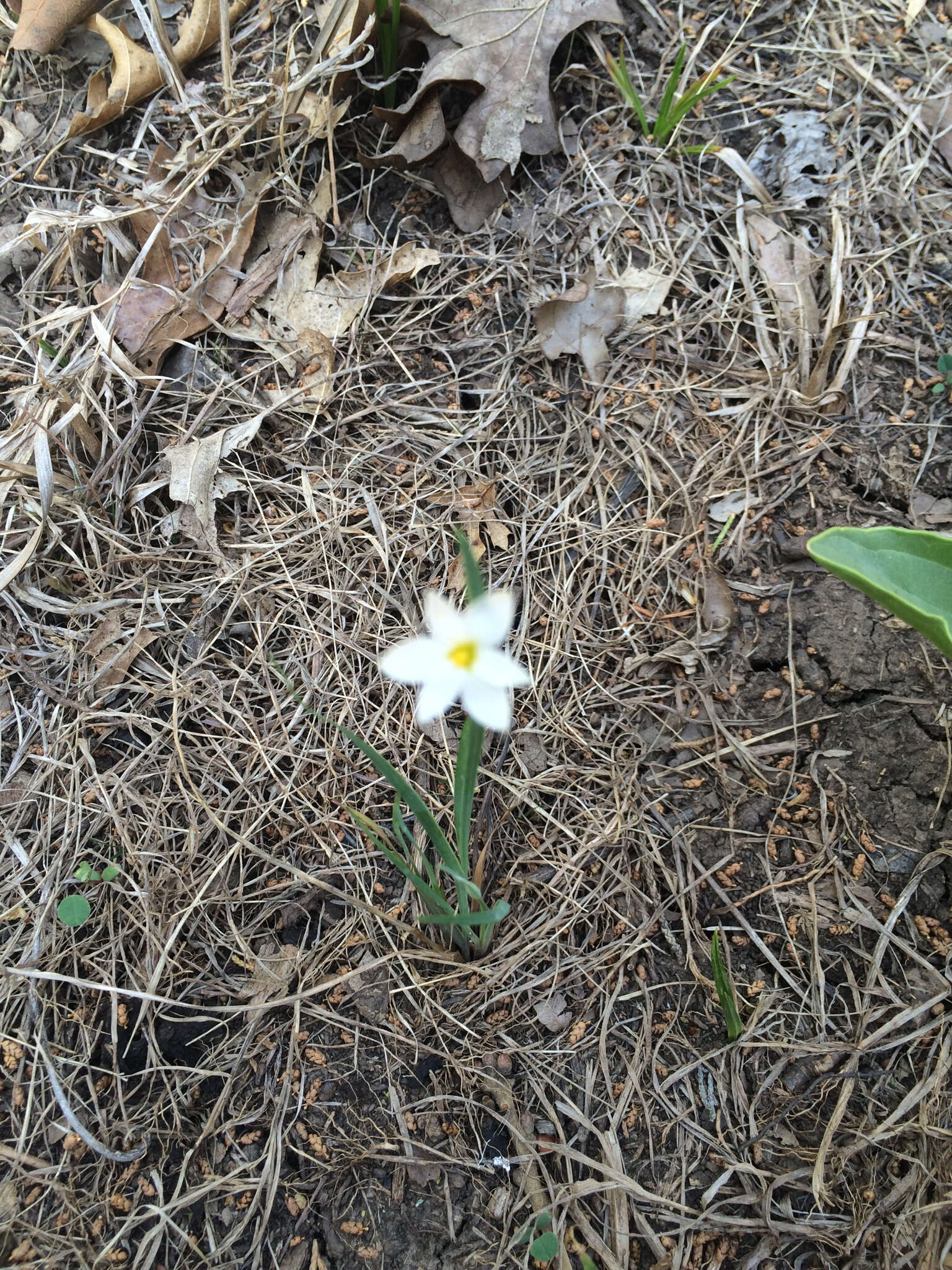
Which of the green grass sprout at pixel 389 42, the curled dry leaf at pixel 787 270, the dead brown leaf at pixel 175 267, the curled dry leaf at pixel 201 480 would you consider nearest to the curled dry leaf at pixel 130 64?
the dead brown leaf at pixel 175 267

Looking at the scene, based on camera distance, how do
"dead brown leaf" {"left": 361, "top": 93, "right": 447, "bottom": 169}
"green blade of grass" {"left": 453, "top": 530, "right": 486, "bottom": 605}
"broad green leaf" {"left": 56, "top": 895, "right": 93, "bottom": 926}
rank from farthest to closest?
1. "dead brown leaf" {"left": 361, "top": 93, "right": 447, "bottom": 169}
2. "broad green leaf" {"left": 56, "top": 895, "right": 93, "bottom": 926}
3. "green blade of grass" {"left": 453, "top": 530, "right": 486, "bottom": 605}

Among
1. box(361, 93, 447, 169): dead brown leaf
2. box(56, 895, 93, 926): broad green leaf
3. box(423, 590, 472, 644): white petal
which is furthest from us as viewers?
box(361, 93, 447, 169): dead brown leaf

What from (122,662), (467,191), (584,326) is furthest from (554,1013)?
(467,191)

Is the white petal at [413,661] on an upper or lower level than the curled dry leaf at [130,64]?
lower

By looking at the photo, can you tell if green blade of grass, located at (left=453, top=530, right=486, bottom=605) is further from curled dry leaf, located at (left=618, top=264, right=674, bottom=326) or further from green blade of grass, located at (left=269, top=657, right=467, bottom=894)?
curled dry leaf, located at (left=618, top=264, right=674, bottom=326)

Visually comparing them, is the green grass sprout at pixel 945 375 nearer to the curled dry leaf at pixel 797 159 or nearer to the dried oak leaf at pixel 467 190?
the curled dry leaf at pixel 797 159

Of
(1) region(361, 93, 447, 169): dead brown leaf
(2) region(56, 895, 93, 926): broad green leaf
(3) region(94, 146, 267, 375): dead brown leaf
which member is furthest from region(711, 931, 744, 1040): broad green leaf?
(1) region(361, 93, 447, 169): dead brown leaf

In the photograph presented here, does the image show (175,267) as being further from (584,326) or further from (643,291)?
(643,291)
